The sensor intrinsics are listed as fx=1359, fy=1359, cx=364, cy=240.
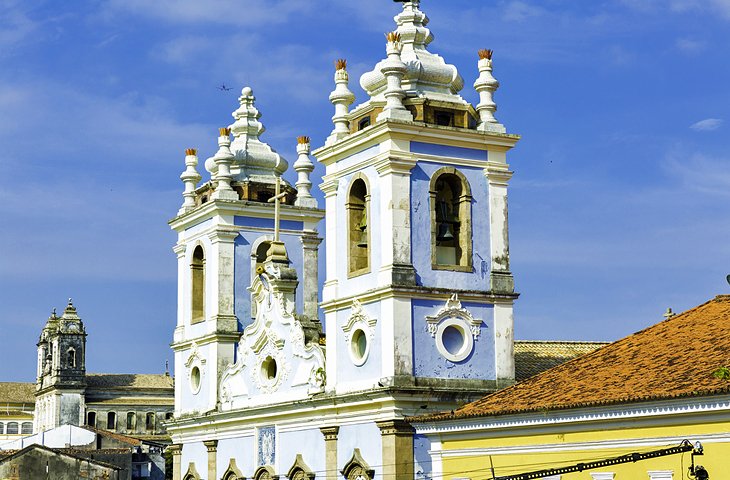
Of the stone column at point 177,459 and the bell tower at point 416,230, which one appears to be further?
the stone column at point 177,459

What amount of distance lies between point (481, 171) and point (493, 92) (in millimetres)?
1682

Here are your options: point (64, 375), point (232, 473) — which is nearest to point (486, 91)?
point (232, 473)

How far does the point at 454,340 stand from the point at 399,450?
Answer: 94.7 inches

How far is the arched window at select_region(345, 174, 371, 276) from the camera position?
84.4 feet

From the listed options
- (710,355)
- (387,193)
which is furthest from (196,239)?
(710,355)

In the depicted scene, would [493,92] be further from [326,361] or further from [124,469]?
[124,469]

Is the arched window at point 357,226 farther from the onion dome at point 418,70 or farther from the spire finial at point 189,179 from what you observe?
the spire finial at point 189,179

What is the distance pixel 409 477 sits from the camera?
23.8 m

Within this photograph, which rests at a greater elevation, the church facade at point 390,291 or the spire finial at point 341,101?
the spire finial at point 341,101

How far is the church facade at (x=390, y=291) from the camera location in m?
→ 24.3

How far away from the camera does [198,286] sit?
32.7 m

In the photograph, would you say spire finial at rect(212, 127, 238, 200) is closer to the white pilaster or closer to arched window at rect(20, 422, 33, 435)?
the white pilaster

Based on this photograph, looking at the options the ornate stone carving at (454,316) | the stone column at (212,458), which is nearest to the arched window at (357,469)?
the ornate stone carving at (454,316)

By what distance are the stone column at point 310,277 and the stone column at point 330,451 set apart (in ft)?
21.2
